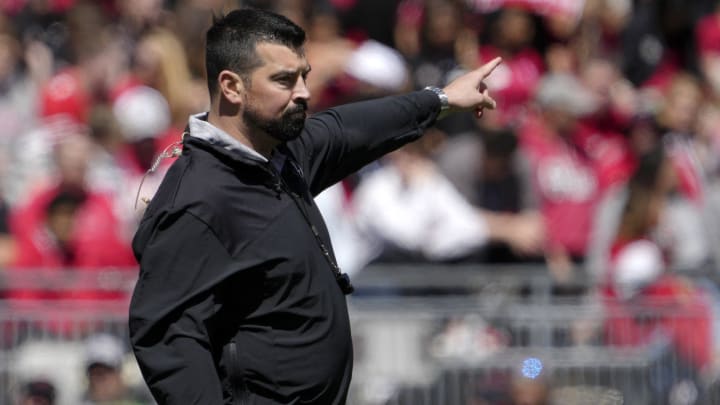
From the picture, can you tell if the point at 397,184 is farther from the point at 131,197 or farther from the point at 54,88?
the point at 54,88

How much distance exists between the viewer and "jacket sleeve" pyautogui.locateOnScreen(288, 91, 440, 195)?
16.7ft

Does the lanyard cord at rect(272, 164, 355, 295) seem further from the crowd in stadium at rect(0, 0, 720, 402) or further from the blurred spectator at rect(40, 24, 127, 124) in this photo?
the blurred spectator at rect(40, 24, 127, 124)

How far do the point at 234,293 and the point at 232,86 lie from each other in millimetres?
618

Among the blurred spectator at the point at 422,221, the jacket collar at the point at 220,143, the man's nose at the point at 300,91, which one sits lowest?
the jacket collar at the point at 220,143

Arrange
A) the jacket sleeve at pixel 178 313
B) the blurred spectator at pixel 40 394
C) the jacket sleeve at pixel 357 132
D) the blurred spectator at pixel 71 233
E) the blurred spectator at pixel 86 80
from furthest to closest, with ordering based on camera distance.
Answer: the blurred spectator at pixel 86 80, the blurred spectator at pixel 71 233, the blurred spectator at pixel 40 394, the jacket sleeve at pixel 357 132, the jacket sleeve at pixel 178 313

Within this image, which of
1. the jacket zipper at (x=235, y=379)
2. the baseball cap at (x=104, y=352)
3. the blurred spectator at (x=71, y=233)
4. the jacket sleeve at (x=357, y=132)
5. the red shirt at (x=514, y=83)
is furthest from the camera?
Answer: the red shirt at (x=514, y=83)

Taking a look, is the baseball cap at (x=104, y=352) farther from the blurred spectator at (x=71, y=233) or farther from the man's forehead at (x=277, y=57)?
the man's forehead at (x=277, y=57)

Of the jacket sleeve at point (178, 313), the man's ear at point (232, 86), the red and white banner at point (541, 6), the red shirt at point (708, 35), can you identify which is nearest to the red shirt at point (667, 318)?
the red and white banner at point (541, 6)

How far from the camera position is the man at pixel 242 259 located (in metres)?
4.37

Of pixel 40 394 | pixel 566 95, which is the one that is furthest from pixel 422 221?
pixel 40 394

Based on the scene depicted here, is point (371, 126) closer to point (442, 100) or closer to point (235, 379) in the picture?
point (442, 100)

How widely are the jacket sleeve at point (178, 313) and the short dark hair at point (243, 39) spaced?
490 mm

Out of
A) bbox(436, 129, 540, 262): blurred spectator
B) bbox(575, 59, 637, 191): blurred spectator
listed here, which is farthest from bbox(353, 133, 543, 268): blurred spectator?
bbox(575, 59, 637, 191): blurred spectator

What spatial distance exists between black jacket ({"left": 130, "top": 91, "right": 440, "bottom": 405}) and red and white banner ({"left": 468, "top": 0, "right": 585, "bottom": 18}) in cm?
762
